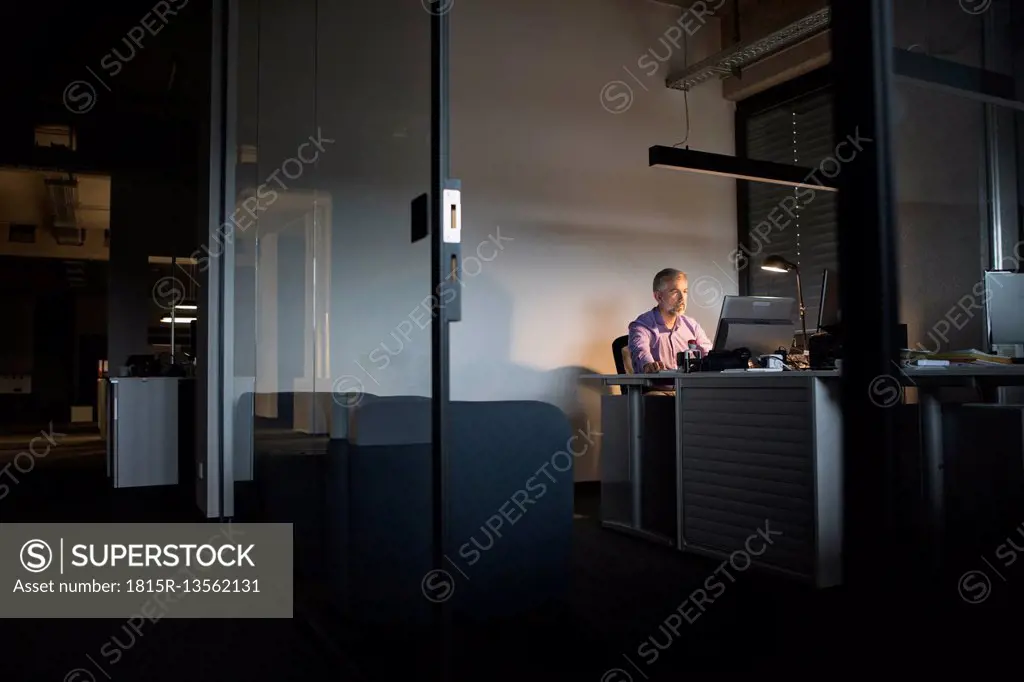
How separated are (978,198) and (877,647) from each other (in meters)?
4.51

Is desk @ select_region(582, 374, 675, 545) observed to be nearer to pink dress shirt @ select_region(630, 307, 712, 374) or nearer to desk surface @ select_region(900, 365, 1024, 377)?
pink dress shirt @ select_region(630, 307, 712, 374)

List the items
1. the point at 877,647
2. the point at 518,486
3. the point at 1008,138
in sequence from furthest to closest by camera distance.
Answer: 1. the point at 1008,138
2. the point at 518,486
3. the point at 877,647

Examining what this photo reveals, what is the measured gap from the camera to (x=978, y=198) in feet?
15.5

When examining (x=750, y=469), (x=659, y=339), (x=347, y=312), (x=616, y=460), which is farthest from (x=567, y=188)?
(x=347, y=312)

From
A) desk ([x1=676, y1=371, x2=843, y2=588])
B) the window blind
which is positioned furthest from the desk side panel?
the window blind

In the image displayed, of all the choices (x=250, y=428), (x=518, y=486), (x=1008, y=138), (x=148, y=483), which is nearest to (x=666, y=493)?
(x=518, y=486)

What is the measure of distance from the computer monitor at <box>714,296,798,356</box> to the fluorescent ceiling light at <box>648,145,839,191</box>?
914mm

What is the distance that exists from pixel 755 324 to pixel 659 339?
95 centimetres

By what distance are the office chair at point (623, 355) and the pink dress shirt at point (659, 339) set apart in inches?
2.4

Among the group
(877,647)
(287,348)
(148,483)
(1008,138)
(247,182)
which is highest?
(1008,138)

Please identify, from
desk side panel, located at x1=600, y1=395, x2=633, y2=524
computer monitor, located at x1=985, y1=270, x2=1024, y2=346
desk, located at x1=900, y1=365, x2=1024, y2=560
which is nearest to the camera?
desk, located at x1=900, y1=365, x2=1024, y2=560

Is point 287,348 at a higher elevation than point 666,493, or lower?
higher

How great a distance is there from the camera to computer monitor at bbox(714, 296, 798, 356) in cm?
416

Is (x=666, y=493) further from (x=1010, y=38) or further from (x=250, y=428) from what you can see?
(x=1010, y=38)
